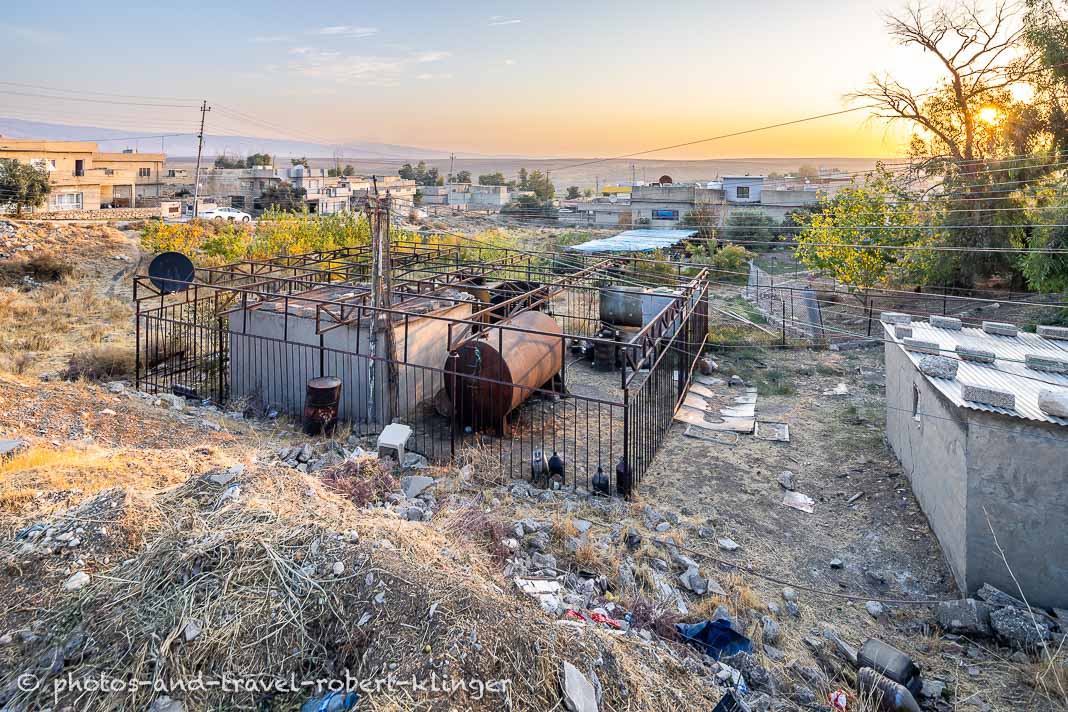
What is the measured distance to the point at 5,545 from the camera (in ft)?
21.1

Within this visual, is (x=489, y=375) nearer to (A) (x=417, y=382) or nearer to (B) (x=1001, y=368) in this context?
(A) (x=417, y=382)

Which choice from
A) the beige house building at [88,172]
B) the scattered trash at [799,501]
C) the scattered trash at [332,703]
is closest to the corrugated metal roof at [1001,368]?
the scattered trash at [799,501]

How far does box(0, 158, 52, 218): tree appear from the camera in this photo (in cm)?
4531

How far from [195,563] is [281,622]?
3.59 feet

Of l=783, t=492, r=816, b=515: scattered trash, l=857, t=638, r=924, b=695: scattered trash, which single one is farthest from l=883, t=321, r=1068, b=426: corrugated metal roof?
l=857, t=638, r=924, b=695: scattered trash

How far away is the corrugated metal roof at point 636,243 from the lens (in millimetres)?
31263

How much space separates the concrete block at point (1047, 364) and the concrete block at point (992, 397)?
313 centimetres

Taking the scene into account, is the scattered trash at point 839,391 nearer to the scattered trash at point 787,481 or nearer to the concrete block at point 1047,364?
the scattered trash at point 787,481

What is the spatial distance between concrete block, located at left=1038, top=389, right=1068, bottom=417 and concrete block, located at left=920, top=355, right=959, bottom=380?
1.42m

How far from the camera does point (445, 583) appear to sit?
19.5ft

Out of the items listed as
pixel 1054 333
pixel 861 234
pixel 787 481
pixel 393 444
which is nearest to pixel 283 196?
pixel 861 234

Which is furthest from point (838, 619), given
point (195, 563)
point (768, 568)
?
point (195, 563)

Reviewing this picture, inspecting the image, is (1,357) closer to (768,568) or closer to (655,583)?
(655,583)

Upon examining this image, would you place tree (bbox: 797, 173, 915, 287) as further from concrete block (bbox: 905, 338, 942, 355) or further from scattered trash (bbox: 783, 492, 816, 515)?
scattered trash (bbox: 783, 492, 816, 515)
